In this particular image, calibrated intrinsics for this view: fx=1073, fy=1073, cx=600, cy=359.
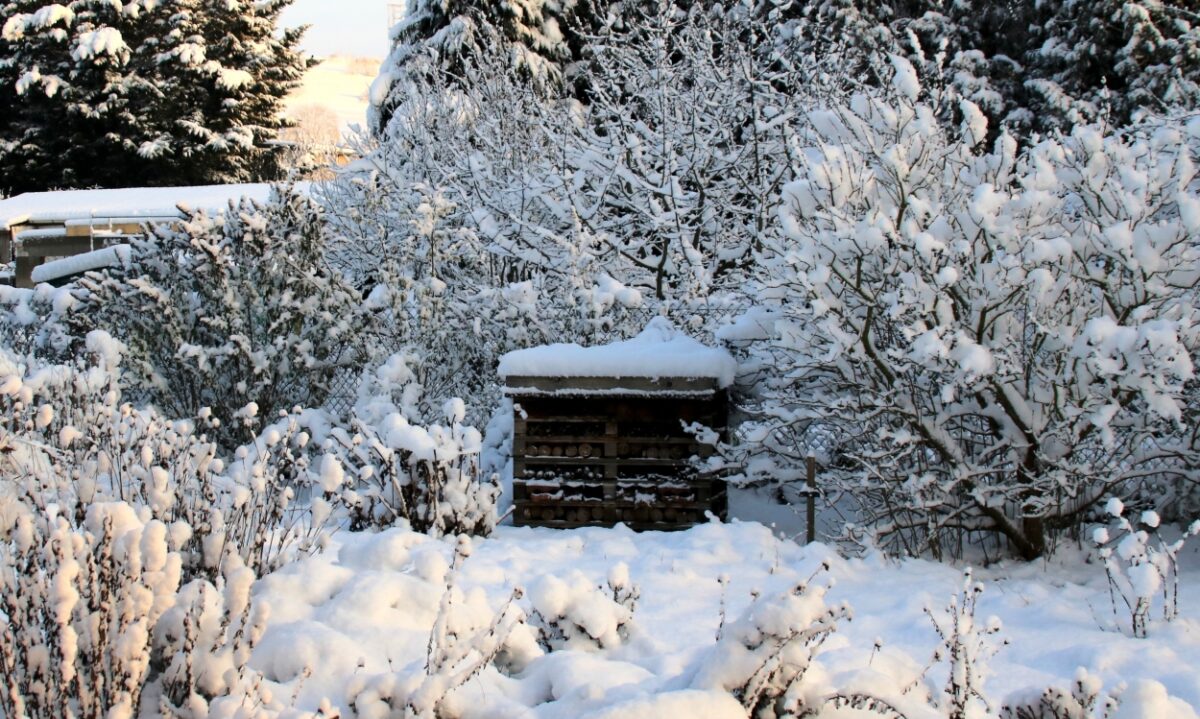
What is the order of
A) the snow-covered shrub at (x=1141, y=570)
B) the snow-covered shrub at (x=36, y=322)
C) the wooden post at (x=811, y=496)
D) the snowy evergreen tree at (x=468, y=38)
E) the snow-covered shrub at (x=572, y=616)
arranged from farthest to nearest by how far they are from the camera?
1. the snowy evergreen tree at (x=468, y=38)
2. the snow-covered shrub at (x=36, y=322)
3. the wooden post at (x=811, y=496)
4. the snow-covered shrub at (x=1141, y=570)
5. the snow-covered shrub at (x=572, y=616)

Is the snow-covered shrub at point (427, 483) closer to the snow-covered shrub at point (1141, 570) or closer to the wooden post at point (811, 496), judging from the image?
the wooden post at point (811, 496)

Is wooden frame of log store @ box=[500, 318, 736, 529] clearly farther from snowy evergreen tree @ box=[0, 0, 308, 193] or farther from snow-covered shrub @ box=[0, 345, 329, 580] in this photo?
snowy evergreen tree @ box=[0, 0, 308, 193]

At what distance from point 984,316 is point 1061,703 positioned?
89.9 inches

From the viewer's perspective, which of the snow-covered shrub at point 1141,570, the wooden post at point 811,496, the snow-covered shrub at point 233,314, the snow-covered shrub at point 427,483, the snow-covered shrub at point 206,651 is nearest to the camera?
the snow-covered shrub at point 206,651

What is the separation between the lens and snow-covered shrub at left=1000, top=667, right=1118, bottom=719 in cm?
238

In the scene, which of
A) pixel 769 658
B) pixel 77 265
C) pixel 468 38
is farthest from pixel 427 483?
pixel 468 38

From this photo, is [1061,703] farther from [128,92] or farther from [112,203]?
[128,92]

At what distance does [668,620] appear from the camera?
3852mm

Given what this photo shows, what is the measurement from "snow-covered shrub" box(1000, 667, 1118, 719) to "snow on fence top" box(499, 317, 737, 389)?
294 cm

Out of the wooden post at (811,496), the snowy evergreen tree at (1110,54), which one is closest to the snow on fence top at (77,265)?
the wooden post at (811,496)

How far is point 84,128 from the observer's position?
1026 inches

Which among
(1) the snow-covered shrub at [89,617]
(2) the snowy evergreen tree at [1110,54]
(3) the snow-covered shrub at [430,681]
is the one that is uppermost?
(2) the snowy evergreen tree at [1110,54]

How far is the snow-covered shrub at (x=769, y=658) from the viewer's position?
7.11ft

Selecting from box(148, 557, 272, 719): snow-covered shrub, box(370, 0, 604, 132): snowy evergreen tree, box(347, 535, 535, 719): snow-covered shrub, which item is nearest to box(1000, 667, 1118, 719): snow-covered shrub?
box(347, 535, 535, 719): snow-covered shrub
